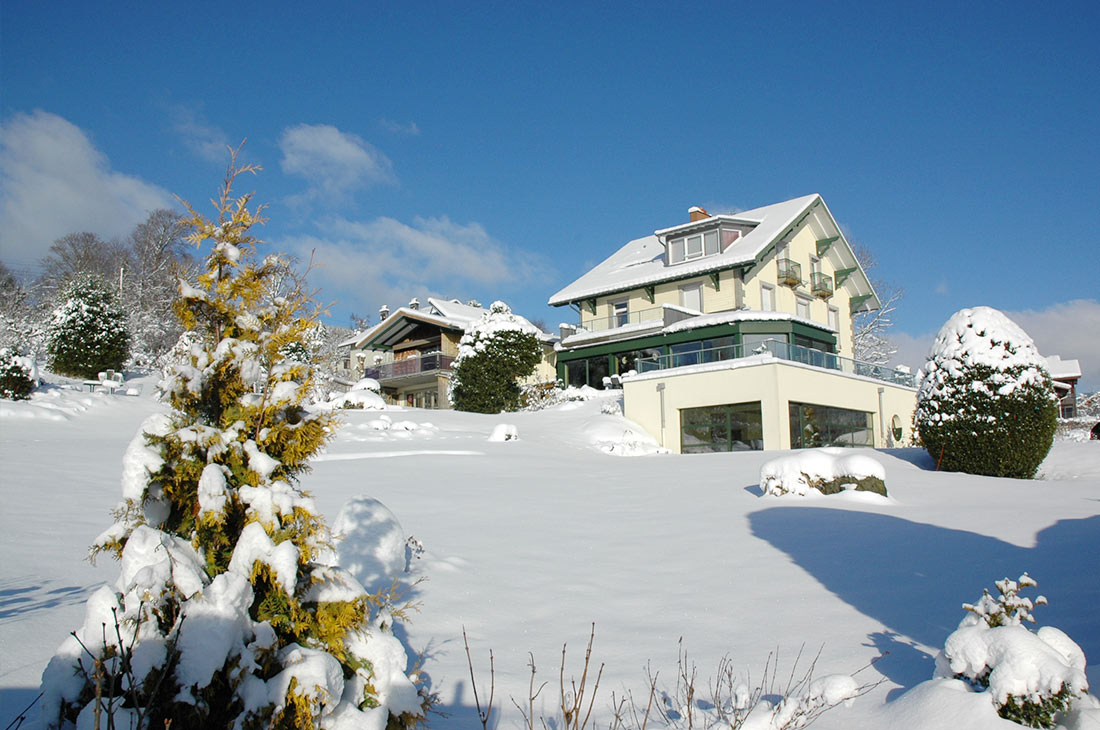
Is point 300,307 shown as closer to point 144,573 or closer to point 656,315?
point 144,573

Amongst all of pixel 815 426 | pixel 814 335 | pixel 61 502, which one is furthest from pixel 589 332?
pixel 61 502

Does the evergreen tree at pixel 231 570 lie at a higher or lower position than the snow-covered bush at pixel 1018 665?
higher

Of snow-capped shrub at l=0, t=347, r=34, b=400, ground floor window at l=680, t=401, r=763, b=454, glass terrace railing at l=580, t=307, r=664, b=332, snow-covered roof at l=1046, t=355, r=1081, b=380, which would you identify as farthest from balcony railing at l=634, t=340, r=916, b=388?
snow-covered roof at l=1046, t=355, r=1081, b=380

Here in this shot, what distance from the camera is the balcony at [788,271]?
33.7 m

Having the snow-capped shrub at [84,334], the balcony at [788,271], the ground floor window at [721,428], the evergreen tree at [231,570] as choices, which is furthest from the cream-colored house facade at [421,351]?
the evergreen tree at [231,570]

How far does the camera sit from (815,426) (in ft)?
80.9

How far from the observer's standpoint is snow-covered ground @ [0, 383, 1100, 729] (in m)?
4.95

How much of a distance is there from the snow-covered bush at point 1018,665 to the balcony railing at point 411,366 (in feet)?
111

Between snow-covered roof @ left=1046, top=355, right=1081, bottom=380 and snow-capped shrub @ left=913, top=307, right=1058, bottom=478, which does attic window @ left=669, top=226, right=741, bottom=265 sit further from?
snow-covered roof @ left=1046, top=355, right=1081, bottom=380

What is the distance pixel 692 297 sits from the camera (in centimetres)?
3316

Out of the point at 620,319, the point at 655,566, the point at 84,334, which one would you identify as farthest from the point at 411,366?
the point at 655,566

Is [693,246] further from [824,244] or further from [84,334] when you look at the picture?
[84,334]

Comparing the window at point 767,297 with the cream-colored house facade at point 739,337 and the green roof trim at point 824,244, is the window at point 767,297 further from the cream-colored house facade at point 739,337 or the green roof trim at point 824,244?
the green roof trim at point 824,244

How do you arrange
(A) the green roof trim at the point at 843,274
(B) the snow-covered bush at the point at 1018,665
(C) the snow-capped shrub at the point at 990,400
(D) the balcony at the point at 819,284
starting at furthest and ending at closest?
(A) the green roof trim at the point at 843,274 < (D) the balcony at the point at 819,284 < (C) the snow-capped shrub at the point at 990,400 < (B) the snow-covered bush at the point at 1018,665
